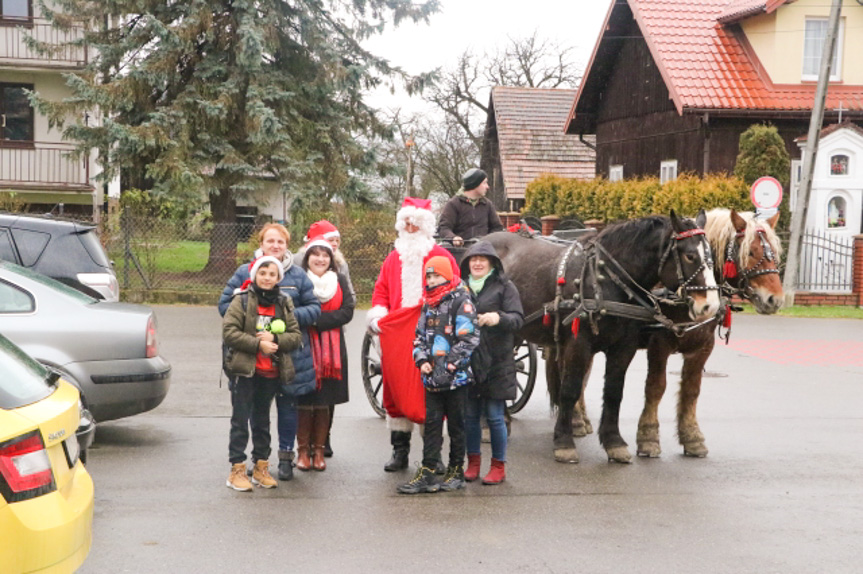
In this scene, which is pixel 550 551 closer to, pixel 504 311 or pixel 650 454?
pixel 504 311

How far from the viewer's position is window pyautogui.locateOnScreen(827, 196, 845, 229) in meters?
24.8

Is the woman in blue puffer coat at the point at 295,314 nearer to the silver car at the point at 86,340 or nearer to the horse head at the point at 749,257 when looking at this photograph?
the silver car at the point at 86,340

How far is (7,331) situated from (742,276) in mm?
5581

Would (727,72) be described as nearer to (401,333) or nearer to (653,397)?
(653,397)

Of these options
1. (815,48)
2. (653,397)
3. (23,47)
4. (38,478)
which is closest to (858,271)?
(815,48)

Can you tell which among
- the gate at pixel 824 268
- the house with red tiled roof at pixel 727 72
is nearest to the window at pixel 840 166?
the house with red tiled roof at pixel 727 72

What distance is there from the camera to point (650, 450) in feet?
26.0

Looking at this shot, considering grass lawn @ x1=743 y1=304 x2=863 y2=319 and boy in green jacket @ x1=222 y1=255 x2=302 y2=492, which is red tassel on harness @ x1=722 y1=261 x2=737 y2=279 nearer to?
boy in green jacket @ x1=222 y1=255 x2=302 y2=492

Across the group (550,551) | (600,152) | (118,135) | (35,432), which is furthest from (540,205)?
(35,432)

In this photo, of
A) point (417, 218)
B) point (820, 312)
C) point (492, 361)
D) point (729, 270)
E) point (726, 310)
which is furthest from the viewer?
point (820, 312)

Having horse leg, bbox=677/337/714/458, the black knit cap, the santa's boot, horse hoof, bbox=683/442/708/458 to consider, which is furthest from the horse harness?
the black knit cap

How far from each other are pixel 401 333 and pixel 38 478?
3.77m

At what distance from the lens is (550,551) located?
18.1 ft

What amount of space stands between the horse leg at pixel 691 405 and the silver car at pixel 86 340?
4125 mm
